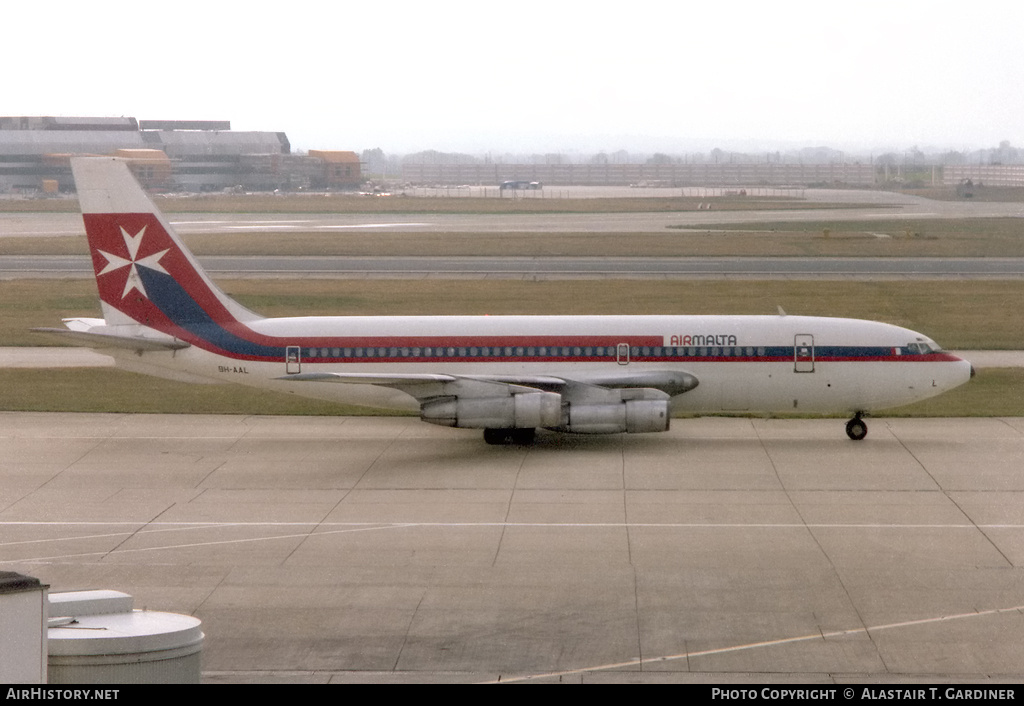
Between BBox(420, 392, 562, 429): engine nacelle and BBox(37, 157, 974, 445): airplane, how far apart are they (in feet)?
4.06

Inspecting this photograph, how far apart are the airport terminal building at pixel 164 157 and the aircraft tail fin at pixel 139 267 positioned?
126 m

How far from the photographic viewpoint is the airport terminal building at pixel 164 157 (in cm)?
16400

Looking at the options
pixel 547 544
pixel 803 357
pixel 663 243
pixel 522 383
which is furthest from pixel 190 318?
pixel 663 243

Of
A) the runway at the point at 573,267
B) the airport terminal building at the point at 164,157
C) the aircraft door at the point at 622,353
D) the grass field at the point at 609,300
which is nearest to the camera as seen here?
the aircraft door at the point at 622,353

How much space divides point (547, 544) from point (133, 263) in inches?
611

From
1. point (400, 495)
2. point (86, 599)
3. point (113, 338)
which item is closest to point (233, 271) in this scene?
point (113, 338)

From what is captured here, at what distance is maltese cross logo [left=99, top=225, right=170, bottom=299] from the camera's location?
33.9 meters

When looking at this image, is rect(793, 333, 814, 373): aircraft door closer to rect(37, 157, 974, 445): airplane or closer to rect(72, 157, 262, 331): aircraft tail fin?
rect(37, 157, 974, 445): airplane

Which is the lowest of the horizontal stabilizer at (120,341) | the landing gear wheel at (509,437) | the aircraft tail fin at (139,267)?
the landing gear wheel at (509,437)

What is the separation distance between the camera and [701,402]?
3406 cm

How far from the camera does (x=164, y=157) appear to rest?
543 feet

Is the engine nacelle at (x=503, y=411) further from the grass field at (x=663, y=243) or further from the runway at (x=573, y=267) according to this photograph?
the grass field at (x=663, y=243)

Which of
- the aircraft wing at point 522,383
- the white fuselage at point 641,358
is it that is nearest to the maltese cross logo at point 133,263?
the white fuselage at point 641,358

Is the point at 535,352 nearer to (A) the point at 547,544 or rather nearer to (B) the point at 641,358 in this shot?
(B) the point at 641,358
